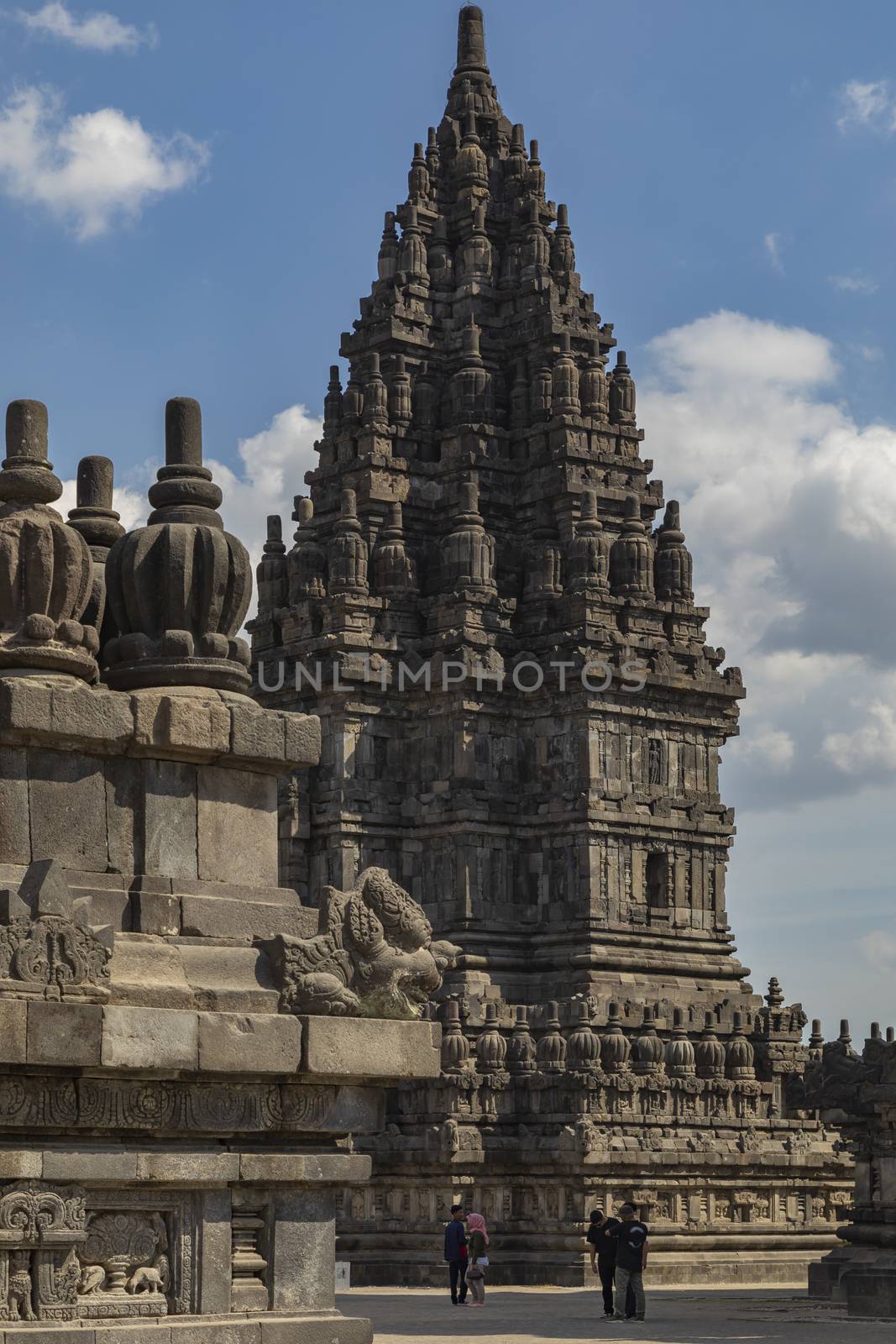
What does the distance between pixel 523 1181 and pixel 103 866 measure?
39027 millimetres

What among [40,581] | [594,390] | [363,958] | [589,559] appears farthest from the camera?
[594,390]

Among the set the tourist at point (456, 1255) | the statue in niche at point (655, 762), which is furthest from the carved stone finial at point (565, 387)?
the tourist at point (456, 1255)

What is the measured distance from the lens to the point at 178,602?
53.8 ft

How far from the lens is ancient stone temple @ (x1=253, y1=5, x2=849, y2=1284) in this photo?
53.3 metres

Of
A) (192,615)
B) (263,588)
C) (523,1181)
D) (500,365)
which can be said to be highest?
(500,365)

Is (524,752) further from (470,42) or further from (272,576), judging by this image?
(470,42)

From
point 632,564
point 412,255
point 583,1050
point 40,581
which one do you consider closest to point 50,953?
point 40,581

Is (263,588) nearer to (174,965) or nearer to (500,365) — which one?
(500,365)

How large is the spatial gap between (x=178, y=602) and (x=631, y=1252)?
21.6m

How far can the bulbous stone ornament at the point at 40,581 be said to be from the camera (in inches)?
615

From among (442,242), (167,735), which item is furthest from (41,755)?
(442,242)

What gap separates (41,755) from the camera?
603 inches

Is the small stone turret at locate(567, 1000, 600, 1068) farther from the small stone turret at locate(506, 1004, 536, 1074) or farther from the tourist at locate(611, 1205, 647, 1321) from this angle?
the tourist at locate(611, 1205, 647, 1321)

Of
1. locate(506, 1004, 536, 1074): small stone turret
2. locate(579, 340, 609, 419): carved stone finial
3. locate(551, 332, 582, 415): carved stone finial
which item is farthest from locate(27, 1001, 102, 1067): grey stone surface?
locate(579, 340, 609, 419): carved stone finial
